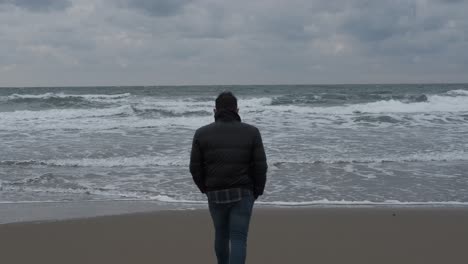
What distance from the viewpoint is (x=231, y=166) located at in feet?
11.6

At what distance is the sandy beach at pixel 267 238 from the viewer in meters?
4.89

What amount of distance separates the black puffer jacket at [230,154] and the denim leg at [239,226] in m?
0.13

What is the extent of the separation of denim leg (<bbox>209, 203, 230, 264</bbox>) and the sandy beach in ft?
3.15

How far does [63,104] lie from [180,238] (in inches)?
1185

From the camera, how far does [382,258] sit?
482cm

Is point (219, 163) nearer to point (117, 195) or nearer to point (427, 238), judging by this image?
point (427, 238)

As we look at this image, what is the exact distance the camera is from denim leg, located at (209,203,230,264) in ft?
12.1

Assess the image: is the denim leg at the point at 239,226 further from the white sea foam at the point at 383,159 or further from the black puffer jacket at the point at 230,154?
the white sea foam at the point at 383,159

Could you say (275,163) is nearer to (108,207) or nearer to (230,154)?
(108,207)

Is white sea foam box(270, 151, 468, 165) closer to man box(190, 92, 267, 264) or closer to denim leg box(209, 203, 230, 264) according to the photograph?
denim leg box(209, 203, 230, 264)

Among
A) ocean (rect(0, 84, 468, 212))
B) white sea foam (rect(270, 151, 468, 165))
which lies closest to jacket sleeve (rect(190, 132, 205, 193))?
ocean (rect(0, 84, 468, 212))

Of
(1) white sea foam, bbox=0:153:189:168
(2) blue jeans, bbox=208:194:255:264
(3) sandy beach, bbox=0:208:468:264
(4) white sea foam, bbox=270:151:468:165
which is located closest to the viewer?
(2) blue jeans, bbox=208:194:255:264

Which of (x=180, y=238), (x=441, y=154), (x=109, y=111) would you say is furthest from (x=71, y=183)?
(x=109, y=111)

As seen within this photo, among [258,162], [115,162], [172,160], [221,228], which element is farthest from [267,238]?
[115,162]
